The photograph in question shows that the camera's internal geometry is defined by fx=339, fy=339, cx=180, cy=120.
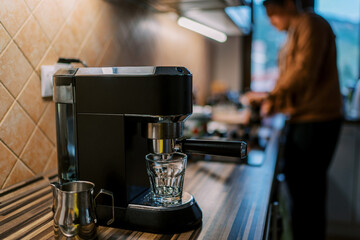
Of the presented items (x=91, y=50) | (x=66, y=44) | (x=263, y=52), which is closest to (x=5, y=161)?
(x=66, y=44)

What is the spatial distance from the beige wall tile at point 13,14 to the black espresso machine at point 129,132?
0.25 metres

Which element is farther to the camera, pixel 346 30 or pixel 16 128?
pixel 346 30

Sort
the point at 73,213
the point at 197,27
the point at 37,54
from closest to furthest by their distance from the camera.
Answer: the point at 73,213 → the point at 37,54 → the point at 197,27

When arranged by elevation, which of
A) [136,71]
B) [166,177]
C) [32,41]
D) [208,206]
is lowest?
[208,206]

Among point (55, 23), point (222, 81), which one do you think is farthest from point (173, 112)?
point (222, 81)

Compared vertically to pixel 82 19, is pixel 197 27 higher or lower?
higher

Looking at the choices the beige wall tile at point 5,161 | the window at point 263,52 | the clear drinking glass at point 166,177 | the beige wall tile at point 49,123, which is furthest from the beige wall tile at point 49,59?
the window at point 263,52

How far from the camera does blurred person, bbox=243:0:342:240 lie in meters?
1.86

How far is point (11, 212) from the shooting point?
2.56 feet

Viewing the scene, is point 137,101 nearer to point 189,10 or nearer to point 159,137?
point 159,137

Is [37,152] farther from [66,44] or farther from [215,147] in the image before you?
[215,147]

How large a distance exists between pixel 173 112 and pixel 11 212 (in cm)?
45

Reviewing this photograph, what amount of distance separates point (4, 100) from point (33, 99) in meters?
0.11

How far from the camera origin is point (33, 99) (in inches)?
38.6
